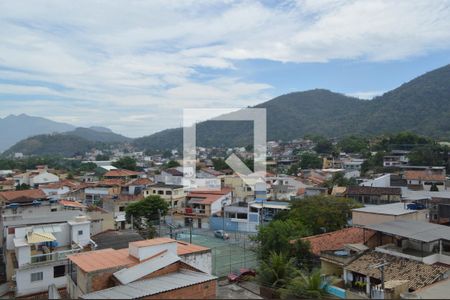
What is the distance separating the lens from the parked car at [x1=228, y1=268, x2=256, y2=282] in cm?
1298

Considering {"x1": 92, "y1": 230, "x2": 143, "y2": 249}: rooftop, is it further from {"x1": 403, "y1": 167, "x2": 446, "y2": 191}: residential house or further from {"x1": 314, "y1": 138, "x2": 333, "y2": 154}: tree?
{"x1": 314, "y1": 138, "x2": 333, "y2": 154}: tree

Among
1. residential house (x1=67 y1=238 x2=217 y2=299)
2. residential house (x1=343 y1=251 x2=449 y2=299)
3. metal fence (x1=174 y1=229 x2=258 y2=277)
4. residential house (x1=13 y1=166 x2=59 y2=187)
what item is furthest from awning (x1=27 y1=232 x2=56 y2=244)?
residential house (x1=13 y1=166 x2=59 y2=187)

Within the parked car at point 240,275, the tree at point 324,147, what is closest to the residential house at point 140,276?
the parked car at point 240,275

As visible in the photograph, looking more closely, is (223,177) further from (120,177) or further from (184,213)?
(120,177)

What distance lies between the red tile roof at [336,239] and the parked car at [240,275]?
7.35 feet

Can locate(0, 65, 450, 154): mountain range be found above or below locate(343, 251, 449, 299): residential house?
above

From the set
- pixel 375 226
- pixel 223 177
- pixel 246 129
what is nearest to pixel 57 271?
pixel 375 226

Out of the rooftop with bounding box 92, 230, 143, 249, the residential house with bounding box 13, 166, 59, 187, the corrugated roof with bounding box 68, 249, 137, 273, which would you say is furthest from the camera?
the residential house with bounding box 13, 166, 59, 187

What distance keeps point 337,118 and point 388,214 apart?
111863mm

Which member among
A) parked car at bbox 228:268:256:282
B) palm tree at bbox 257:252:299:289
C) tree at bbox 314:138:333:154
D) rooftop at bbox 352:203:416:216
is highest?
tree at bbox 314:138:333:154

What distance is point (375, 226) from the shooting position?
1318 centimetres

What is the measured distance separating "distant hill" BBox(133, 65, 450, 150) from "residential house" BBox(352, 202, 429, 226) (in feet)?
206

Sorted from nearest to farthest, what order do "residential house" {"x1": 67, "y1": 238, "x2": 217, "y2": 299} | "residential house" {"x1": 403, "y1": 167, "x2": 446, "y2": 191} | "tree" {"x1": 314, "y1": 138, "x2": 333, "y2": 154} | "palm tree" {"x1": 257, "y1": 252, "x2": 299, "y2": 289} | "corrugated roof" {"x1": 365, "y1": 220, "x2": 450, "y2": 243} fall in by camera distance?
"residential house" {"x1": 67, "y1": 238, "x2": 217, "y2": 299}
"palm tree" {"x1": 257, "y1": 252, "x2": 299, "y2": 289}
"corrugated roof" {"x1": 365, "y1": 220, "x2": 450, "y2": 243}
"residential house" {"x1": 403, "y1": 167, "x2": 446, "y2": 191}
"tree" {"x1": 314, "y1": 138, "x2": 333, "y2": 154}

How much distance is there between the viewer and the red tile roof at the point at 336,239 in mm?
13734
